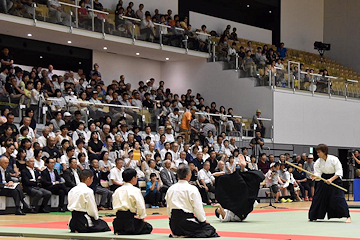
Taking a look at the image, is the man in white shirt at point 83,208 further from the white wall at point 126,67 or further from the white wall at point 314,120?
the white wall at point 126,67

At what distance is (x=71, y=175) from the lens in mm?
15336

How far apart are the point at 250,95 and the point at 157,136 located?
878 cm

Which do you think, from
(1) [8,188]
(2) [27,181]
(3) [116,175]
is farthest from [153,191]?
(1) [8,188]

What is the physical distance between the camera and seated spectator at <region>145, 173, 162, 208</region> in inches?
673

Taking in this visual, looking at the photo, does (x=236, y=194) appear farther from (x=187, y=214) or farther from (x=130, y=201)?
(x=130, y=201)

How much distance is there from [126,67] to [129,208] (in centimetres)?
2069

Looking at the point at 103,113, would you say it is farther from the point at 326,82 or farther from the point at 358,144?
the point at 358,144

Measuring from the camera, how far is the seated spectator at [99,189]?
1608 centimetres

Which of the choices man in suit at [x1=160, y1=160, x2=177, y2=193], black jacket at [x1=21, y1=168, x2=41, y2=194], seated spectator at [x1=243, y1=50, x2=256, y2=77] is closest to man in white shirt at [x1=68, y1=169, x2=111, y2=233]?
black jacket at [x1=21, y1=168, x2=41, y2=194]

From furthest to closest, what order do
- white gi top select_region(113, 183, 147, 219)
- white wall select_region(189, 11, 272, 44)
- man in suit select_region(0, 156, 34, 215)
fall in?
1. white wall select_region(189, 11, 272, 44)
2. man in suit select_region(0, 156, 34, 215)
3. white gi top select_region(113, 183, 147, 219)

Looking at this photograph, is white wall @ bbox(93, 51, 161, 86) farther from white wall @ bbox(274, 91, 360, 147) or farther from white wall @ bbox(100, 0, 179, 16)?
white wall @ bbox(274, 91, 360, 147)

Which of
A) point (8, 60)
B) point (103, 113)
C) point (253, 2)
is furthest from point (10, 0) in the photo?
point (253, 2)

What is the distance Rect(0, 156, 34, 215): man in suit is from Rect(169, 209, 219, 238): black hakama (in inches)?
261

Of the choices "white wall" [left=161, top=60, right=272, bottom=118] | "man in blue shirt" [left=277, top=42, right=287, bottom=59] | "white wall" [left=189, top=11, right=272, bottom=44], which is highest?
"white wall" [left=189, top=11, right=272, bottom=44]
